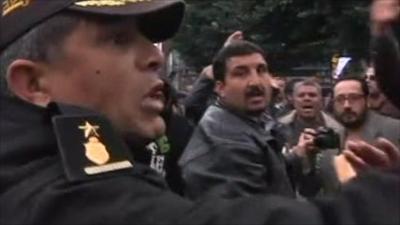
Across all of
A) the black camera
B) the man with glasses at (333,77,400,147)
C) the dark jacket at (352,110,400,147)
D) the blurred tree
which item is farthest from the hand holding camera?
the blurred tree

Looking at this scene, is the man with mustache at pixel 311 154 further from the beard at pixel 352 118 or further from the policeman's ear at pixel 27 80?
the policeman's ear at pixel 27 80

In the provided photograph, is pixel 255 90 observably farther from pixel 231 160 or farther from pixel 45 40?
pixel 45 40

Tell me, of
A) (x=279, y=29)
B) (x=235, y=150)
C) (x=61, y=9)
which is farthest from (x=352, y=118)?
(x=279, y=29)

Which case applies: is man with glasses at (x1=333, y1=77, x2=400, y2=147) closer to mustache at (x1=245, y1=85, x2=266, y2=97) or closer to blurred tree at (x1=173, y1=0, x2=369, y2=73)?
mustache at (x1=245, y1=85, x2=266, y2=97)

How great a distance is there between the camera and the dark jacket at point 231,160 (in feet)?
15.2

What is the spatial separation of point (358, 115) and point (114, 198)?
5201mm

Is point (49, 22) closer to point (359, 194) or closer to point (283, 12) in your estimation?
point (359, 194)

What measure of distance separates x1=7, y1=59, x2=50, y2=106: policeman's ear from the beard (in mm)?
5066

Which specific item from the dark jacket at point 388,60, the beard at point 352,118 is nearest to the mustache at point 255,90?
the beard at point 352,118

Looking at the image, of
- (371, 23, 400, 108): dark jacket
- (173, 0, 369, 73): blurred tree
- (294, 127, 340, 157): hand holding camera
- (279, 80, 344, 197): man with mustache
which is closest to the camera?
(371, 23, 400, 108): dark jacket

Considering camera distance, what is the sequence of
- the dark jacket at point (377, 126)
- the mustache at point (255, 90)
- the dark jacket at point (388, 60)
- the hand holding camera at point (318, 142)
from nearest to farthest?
the dark jacket at point (388, 60) < the mustache at point (255, 90) < the hand holding camera at point (318, 142) < the dark jacket at point (377, 126)

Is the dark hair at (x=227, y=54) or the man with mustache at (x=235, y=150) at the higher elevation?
the dark hair at (x=227, y=54)

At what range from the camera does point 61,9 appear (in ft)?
5.87

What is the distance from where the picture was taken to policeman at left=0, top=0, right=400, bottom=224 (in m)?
1.70
